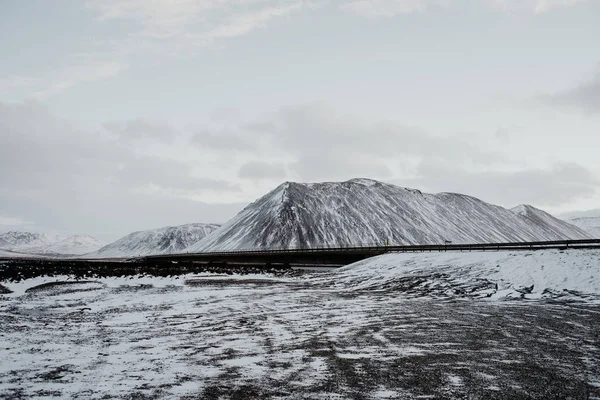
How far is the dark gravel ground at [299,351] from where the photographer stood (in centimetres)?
795

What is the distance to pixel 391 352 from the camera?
10945 millimetres

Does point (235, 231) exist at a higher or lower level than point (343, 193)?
lower

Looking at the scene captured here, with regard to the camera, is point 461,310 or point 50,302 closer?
point 461,310

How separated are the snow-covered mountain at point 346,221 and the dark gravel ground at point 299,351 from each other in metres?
125

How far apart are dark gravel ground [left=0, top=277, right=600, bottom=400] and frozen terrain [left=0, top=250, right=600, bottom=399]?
4 centimetres

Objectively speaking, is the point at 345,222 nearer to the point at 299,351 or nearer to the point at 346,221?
the point at 346,221

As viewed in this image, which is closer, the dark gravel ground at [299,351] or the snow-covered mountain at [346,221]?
the dark gravel ground at [299,351]

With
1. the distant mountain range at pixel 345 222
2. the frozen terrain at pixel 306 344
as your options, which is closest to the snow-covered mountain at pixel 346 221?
the distant mountain range at pixel 345 222

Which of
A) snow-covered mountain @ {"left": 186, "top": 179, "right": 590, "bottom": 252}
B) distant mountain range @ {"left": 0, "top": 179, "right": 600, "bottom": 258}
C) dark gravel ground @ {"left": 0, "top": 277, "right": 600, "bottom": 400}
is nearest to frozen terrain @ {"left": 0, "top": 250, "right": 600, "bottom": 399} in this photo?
dark gravel ground @ {"left": 0, "top": 277, "right": 600, "bottom": 400}

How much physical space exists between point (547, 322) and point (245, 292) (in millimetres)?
16708

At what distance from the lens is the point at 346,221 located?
164 meters

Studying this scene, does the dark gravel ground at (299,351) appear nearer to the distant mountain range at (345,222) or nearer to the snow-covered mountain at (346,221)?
the distant mountain range at (345,222)

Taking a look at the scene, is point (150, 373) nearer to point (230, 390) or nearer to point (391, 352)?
point (230, 390)

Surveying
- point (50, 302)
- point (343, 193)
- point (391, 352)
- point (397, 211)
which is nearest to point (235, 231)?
point (343, 193)
